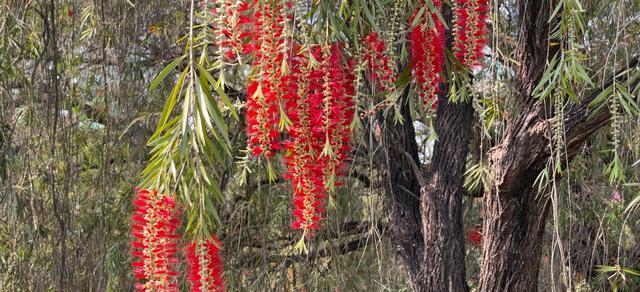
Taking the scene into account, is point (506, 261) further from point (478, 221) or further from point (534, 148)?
point (478, 221)

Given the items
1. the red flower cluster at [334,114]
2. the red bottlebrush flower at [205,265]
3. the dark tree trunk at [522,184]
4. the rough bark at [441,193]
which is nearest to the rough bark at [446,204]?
the rough bark at [441,193]

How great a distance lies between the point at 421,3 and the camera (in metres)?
1.65

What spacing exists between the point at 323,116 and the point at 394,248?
1.74 metres

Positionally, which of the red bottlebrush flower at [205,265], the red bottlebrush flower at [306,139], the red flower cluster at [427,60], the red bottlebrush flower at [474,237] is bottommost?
the red bottlebrush flower at [474,237]

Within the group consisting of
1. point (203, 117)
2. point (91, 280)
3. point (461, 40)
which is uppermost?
point (461, 40)

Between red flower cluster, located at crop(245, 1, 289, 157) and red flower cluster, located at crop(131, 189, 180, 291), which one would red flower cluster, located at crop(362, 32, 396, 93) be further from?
red flower cluster, located at crop(131, 189, 180, 291)

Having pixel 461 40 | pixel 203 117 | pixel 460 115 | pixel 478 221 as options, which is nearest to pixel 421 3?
pixel 461 40

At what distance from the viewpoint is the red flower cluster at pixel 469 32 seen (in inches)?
62.9

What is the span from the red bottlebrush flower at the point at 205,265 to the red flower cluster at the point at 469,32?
605 mm

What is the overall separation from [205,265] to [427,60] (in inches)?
22.1

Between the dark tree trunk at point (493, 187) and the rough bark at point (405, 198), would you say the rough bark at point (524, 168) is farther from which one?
the rough bark at point (405, 198)

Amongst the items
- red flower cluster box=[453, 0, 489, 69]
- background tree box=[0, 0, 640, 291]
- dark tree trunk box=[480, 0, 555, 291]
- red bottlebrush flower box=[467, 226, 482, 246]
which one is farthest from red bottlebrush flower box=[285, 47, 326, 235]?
red bottlebrush flower box=[467, 226, 482, 246]

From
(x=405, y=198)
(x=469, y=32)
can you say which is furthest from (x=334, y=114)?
(x=405, y=198)

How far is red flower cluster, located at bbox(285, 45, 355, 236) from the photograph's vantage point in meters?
1.44
